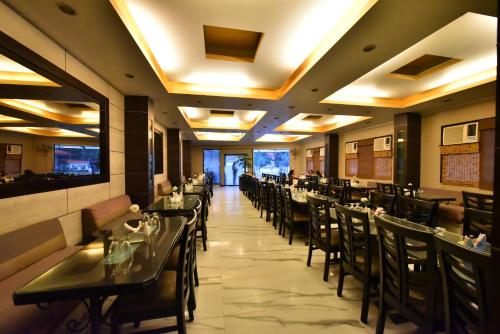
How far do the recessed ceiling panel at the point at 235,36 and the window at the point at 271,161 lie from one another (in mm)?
10006

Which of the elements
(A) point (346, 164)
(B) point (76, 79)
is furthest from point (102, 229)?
(A) point (346, 164)

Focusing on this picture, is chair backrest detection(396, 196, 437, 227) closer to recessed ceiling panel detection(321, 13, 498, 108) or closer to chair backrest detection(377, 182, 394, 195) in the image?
recessed ceiling panel detection(321, 13, 498, 108)

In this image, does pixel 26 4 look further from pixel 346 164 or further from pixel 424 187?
pixel 346 164

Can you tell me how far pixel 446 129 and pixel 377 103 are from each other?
1.82 m

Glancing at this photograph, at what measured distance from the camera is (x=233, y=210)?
21.4 ft

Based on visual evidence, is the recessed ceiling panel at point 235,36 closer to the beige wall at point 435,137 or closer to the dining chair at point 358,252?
the dining chair at point 358,252

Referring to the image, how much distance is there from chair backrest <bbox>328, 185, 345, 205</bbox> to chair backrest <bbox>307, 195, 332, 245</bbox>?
48.4 inches

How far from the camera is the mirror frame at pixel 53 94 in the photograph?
1981 millimetres

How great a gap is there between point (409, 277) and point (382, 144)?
6.84m

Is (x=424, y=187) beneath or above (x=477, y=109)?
beneath

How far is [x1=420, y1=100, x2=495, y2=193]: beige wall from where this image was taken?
5090mm

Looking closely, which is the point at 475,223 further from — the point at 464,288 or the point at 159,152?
the point at 159,152

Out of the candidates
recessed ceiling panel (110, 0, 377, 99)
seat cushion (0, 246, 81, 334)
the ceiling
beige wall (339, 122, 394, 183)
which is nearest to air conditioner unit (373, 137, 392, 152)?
beige wall (339, 122, 394, 183)

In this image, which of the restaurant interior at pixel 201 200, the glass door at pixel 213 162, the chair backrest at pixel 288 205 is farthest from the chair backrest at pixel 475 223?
the glass door at pixel 213 162
